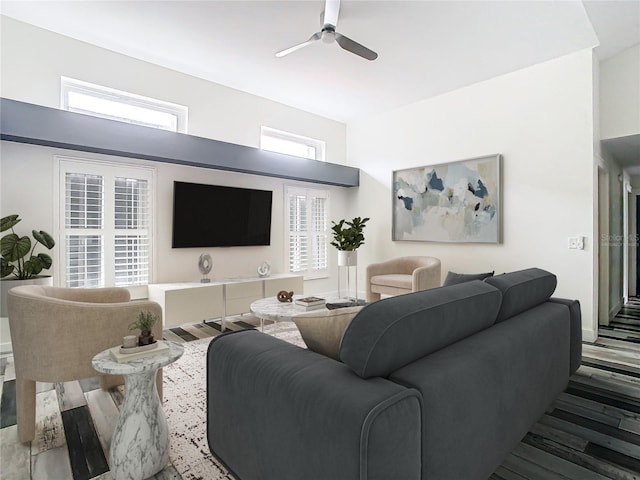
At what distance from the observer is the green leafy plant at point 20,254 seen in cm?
308

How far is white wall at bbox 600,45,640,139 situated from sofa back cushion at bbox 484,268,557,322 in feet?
8.83

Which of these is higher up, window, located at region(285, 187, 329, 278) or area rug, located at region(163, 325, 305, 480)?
window, located at region(285, 187, 329, 278)

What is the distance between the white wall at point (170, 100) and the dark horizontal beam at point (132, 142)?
0.28m

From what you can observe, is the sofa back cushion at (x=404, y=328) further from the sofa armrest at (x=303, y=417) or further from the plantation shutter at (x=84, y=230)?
the plantation shutter at (x=84, y=230)

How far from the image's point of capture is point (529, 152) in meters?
4.22

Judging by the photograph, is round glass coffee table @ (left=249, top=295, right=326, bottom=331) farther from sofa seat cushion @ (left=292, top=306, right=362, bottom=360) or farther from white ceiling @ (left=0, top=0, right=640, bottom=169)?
white ceiling @ (left=0, top=0, right=640, bottom=169)

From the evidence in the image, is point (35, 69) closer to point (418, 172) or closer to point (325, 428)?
point (325, 428)

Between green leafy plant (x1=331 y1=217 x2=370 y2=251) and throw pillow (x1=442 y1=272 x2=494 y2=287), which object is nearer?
throw pillow (x1=442 y1=272 x2=494 y2=287)

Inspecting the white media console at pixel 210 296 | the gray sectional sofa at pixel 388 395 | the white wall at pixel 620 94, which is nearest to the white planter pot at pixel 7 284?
the white media console at pixel 210 296

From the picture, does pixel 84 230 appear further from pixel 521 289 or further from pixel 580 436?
pixel 580 436

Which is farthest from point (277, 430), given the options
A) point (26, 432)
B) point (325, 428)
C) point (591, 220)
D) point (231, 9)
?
point (591, 220)

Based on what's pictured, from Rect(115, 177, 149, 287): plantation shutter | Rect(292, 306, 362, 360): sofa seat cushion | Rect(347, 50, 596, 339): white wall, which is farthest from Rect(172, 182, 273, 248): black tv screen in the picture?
Rect(292, 306, 362, 360): sofa seat cushion

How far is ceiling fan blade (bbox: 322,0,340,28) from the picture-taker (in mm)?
2804

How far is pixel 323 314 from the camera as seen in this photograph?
57.6 inches
